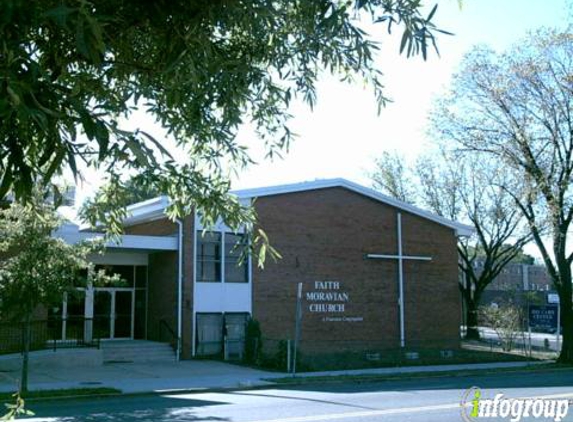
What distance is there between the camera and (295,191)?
31094 millimetres

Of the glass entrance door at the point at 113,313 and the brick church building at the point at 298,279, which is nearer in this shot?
the brick church building at the point at 298,279

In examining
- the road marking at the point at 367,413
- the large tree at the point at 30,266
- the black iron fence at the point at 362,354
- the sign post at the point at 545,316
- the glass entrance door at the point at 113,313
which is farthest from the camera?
the sign post at the point at 545,316

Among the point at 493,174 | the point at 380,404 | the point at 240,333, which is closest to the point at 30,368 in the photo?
the point at 240,333

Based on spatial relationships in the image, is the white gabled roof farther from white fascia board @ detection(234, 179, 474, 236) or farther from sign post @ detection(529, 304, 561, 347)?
sign post @ detection(529, 304, 561, 347)

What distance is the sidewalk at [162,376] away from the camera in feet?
63.1

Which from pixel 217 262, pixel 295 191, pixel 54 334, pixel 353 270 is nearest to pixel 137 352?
pixel 54 334

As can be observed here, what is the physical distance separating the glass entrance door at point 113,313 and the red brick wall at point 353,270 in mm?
5801

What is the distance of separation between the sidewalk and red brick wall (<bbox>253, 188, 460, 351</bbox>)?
15.6 feet

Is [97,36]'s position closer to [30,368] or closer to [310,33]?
[310,33]

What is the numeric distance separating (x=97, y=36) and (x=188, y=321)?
26168mm

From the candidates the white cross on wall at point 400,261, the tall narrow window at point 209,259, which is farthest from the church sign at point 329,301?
the tall narrow window at point 209,259

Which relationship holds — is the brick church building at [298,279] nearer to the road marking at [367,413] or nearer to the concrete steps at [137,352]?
the concrete steps at [137,352]

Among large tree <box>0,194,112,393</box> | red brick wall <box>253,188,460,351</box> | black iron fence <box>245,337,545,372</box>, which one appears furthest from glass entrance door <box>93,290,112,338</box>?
large tree <box>0,194,112,393</box>

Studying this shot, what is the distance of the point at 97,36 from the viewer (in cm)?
226
